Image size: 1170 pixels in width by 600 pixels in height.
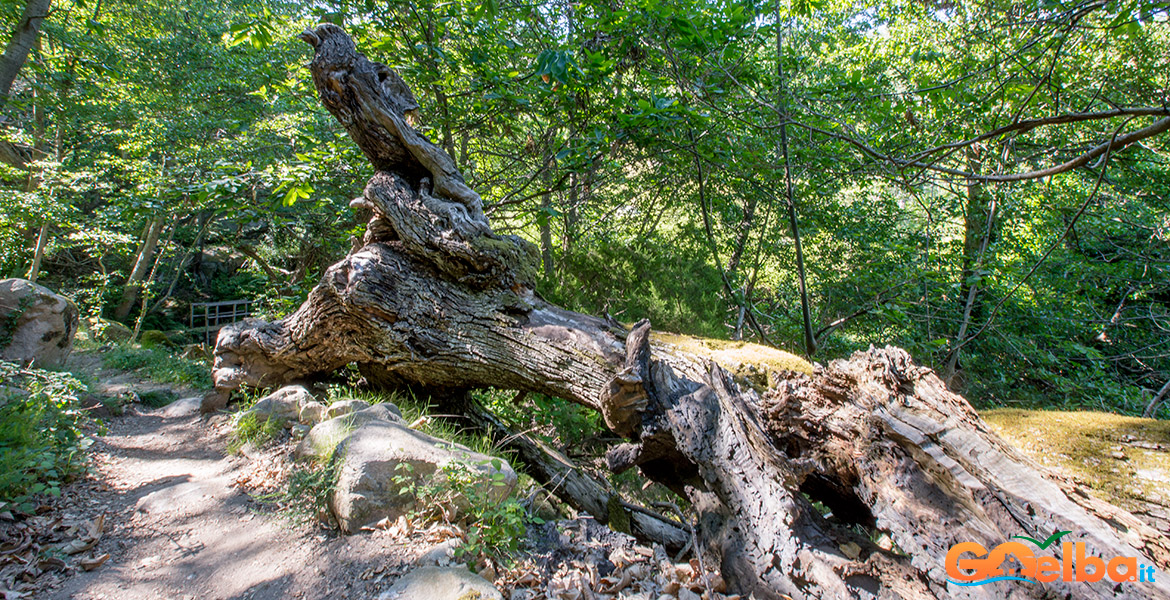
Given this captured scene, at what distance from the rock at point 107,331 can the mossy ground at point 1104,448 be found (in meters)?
13.1

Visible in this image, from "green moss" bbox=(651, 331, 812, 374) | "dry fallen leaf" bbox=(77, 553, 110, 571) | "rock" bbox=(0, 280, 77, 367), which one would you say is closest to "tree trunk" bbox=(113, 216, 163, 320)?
"rock" bbox=(0, 280, 77, 367)

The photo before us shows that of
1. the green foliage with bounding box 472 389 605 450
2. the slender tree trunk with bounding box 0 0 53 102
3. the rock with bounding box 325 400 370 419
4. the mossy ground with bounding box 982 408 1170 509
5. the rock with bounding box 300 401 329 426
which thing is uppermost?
the slender tree trunk with bounding box 0 0 53 102

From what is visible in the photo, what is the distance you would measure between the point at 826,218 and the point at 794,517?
20.7ft

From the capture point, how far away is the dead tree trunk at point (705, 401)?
2.08 m

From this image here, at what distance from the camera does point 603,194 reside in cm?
787

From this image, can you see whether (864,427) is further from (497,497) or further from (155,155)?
(155,155)

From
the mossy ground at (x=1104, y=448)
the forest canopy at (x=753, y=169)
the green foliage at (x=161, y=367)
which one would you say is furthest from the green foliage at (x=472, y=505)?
the green foliage at (x=161, y=367)

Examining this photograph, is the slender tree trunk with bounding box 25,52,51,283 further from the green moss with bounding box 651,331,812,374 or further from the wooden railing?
the green moss with bounding box 651,331,812,374

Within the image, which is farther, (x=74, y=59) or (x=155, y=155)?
(x=155, y=155)

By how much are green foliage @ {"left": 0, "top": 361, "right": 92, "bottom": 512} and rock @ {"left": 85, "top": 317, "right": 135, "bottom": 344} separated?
785cm

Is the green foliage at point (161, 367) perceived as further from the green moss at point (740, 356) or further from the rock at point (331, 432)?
the green moss at point (740, 356)

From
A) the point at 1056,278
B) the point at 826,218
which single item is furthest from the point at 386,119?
the point at 1056,278

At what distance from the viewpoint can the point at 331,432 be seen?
10.5 feet

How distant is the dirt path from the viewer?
2.17 m
